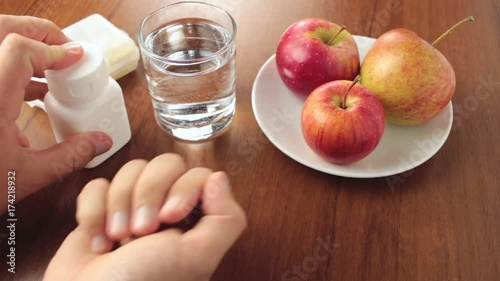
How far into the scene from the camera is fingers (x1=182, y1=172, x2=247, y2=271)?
0.44 meters

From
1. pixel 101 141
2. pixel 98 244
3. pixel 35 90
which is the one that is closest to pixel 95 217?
pixel 98 244

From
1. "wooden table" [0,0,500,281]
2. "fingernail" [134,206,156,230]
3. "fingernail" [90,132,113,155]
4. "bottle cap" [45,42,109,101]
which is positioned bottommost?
"wooden table" [0,0,500,281]

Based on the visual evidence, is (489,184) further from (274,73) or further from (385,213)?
(274,73)

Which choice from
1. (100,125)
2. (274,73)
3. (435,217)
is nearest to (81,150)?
(100,125)

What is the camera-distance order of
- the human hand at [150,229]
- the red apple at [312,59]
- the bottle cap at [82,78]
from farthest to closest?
the red apple at [312,59] → the bottle cap at [82,78] → the human hand at [150,229]

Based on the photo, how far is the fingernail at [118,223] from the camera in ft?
1.47

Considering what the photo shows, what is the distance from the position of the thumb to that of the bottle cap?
0.05 metres

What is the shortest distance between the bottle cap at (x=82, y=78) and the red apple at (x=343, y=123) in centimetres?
23

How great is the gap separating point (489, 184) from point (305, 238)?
0.72 feet

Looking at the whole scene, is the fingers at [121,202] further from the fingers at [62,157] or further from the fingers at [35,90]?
the fingers at [35,90]

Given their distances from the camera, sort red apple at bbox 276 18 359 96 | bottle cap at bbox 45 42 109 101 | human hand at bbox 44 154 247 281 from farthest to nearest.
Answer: red apple at bbox 276 18 359 96
bottle cap at bbox 45 42 109 101
human hand at bbox 44 154 247 281

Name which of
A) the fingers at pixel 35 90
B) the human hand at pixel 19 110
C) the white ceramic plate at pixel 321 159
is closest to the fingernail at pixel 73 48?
the human hand at pixel 19 110

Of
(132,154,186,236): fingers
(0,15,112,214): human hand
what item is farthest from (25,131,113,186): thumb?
(132,154,186,236): fingers

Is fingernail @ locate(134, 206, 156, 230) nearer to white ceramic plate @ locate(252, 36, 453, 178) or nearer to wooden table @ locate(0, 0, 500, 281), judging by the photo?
wooden table @ locate(0, 0, 500, 281)
